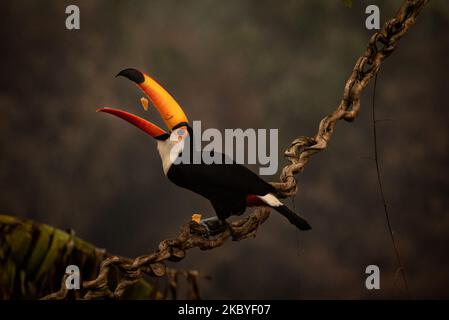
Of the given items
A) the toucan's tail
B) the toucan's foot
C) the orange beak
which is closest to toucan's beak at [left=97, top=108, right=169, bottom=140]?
the orange beak

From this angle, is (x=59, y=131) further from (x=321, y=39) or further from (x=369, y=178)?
(x=369, y=178)

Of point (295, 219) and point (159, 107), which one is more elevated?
point (159, 107)

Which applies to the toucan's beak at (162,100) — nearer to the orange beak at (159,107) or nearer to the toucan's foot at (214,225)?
the orange beak at (159,107)

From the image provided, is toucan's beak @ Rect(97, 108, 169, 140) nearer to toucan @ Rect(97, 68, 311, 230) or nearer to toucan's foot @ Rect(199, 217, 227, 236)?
toucan @ Rect(97, 68, 311, 230)

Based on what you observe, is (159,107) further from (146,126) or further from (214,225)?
(214,225)

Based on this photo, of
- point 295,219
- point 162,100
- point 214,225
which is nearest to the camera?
point 295,219

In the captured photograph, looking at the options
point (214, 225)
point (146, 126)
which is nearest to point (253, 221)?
point (214, 225)

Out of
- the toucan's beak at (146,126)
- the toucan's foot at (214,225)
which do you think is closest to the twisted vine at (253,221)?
the toucan's foot at (214,225)

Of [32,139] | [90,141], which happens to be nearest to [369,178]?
[90,141]

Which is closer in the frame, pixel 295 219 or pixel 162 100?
pixel 295 219

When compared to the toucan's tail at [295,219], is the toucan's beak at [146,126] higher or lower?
higher

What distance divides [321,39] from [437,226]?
3.53ft

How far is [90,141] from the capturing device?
9.05ft
